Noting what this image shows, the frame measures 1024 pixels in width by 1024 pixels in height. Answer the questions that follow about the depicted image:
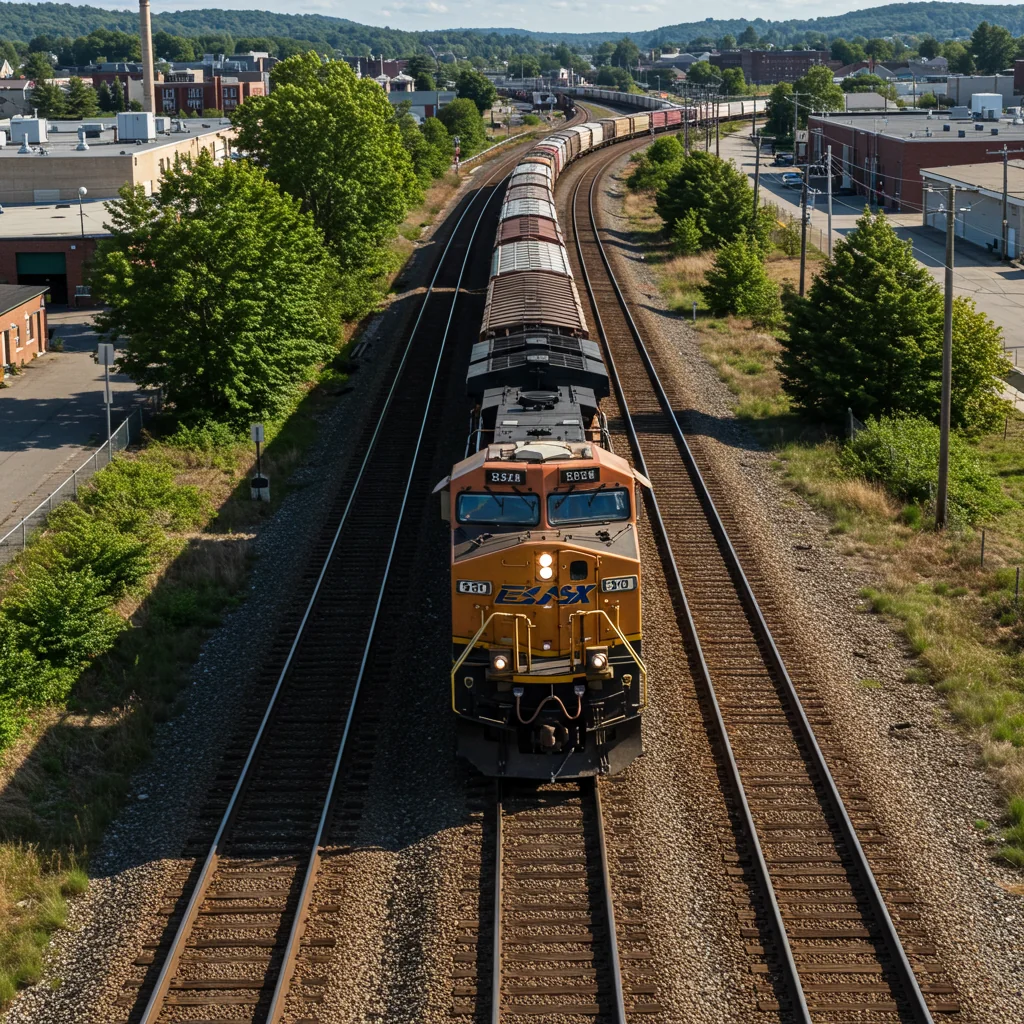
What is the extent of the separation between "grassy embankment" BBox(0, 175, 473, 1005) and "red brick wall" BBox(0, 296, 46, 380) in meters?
12.9

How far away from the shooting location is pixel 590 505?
16859mm

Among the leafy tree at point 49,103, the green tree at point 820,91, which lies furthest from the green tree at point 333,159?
the leafy tree at point 49,103

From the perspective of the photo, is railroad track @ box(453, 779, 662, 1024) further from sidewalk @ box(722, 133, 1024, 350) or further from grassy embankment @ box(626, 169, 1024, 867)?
sidewalk @ box(722, 133, 1024, 350)

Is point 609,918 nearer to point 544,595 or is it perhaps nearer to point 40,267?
point 544,595

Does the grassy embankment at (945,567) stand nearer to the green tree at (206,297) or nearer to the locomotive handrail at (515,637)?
the locomotive handrail at (515,637)

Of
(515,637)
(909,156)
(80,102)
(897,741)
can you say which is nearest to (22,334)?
(515,637)

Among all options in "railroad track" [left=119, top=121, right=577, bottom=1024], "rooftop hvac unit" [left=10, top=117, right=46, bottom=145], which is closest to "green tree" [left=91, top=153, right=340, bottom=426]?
"railroad track" [left=119, top=121, right=577, bottom=1024]

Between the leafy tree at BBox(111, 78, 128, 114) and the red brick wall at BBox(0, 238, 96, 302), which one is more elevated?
the leafy tree at BBox(111, 78, 128, 114)

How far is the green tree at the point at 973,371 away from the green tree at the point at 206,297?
1835cm

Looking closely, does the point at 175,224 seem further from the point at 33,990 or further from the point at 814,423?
the point at 33,990

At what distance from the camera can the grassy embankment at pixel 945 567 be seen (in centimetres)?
1888

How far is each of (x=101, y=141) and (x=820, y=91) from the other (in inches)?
3338

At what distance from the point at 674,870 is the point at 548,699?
2680mm

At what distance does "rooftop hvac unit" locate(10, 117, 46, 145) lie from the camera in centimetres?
7762
